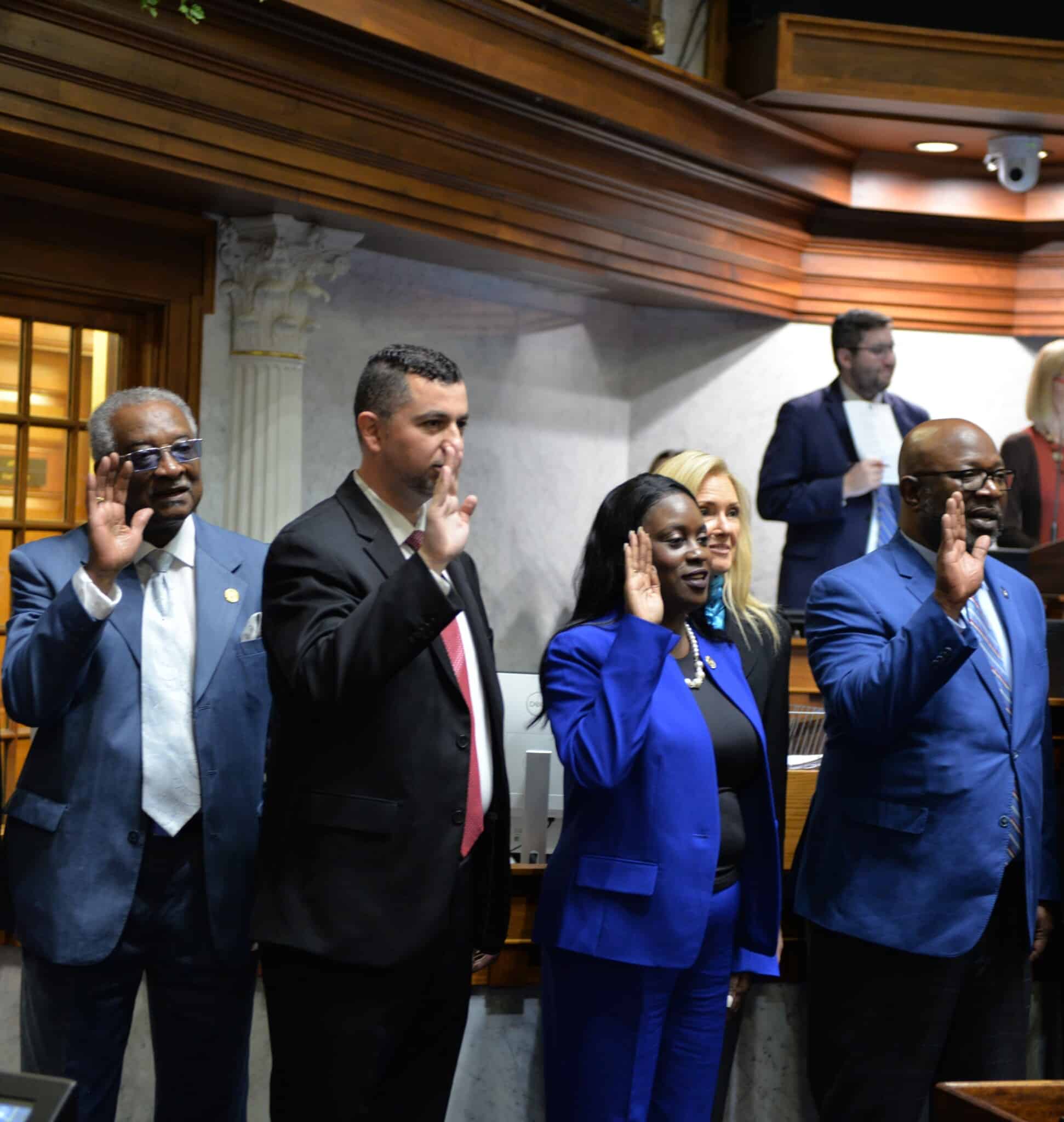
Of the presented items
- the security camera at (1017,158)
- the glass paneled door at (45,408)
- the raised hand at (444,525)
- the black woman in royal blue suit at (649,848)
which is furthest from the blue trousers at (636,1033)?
the security camera at (1017,158)

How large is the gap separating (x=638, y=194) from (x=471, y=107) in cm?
102

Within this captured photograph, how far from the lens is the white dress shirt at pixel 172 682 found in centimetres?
223

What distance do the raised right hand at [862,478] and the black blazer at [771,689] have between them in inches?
87.6

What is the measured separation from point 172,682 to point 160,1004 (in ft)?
1.63

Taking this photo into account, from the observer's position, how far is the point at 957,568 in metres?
2.39

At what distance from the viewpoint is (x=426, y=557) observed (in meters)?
1.98

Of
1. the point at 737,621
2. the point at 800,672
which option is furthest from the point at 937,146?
the point at 737,621

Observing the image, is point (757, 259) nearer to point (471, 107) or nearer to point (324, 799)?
point (471, 107)

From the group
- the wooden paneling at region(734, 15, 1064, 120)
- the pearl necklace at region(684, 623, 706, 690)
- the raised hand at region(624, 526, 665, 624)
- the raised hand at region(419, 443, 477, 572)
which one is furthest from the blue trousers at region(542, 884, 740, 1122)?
the wooden paneling at region(734, 15, 1064, 120)

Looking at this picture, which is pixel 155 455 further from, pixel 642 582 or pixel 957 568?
pixel 957 568

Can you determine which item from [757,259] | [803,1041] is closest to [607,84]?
[757,259]

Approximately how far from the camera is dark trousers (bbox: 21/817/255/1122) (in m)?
2.20

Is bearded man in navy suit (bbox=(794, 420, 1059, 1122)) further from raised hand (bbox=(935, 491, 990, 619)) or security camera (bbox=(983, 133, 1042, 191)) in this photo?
security camera (bbox=(983, 133, 1042, 191))

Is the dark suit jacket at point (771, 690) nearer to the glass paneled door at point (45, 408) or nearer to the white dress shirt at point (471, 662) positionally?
the white dress shirt at point (471, 662)
